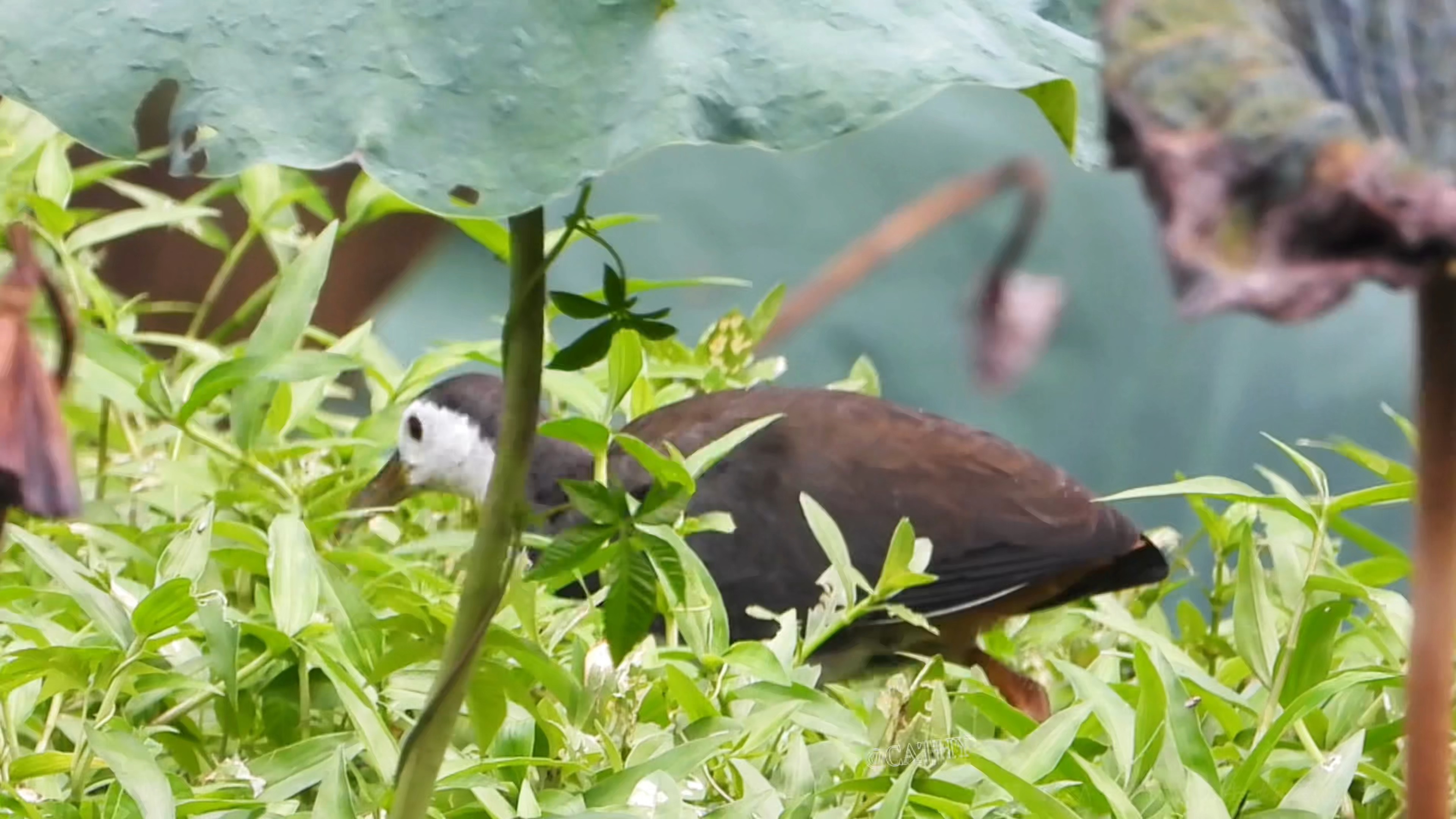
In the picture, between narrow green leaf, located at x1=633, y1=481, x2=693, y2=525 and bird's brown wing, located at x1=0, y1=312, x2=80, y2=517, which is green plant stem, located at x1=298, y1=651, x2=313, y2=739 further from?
bird's brown wing, located at x1=0, y1=312, x2=80, y2=517

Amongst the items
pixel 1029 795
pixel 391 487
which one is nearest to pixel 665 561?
pixel 1029 795

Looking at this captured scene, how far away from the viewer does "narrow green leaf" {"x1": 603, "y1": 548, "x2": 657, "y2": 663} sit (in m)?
0.45

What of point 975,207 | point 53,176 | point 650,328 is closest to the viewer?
point 975,207

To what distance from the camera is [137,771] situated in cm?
46

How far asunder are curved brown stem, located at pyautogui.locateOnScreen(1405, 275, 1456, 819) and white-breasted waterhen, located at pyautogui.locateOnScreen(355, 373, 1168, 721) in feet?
2.46

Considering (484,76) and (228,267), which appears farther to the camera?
(228,267)

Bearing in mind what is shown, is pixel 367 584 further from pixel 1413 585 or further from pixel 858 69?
pixel 1413 585

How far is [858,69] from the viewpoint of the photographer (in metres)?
0.32

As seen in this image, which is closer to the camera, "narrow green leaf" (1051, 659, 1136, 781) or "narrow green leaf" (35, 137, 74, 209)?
"narrow green leaf" (1051, 659, 1136, 781)

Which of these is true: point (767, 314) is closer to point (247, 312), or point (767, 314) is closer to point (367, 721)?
point (247, 312)

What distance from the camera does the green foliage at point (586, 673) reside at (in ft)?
1.61

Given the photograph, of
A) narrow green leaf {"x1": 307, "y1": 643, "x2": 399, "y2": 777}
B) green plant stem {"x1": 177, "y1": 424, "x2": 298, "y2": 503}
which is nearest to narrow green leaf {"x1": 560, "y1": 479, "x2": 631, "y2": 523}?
narrow green leaf {"x1": 307, "y1": 643, "x2": 399, "y2": 777}

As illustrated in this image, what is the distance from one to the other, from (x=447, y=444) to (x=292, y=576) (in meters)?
0.73

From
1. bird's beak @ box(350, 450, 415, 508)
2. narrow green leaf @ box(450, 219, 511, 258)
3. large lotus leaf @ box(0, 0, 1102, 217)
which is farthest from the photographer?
bird's beak @ box(350, 450, 415, 508)
